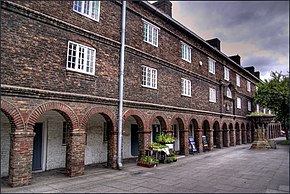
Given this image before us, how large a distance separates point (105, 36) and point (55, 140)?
219 inches

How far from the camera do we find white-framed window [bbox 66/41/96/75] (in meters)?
10.1

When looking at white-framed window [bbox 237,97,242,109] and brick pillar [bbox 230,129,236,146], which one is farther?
white-framed window [bbox 237,97,242,109]

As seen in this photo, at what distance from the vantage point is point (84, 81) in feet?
34.1

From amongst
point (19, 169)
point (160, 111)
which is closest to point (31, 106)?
point (19, 169)

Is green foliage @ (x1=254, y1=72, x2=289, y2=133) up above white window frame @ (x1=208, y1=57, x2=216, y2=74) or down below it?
below

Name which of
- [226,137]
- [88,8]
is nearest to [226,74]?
[226,137]

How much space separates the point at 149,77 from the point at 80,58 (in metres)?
4.90

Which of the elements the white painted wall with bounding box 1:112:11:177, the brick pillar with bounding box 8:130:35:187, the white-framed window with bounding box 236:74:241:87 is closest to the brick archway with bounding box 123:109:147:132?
the brick pillar with bounding box 8:130:35:187

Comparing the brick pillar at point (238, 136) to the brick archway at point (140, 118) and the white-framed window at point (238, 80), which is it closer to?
the white-framed window at point (238, 80)

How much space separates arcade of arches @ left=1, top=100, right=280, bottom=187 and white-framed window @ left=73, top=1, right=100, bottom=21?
402cm

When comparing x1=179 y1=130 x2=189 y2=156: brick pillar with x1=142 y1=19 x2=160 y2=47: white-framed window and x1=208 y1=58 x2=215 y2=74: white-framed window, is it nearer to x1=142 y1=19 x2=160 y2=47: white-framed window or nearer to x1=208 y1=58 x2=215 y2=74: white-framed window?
x1=142 y1=19 x2=160 y2=47: white-framed window

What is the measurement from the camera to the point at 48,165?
1141 centimetres

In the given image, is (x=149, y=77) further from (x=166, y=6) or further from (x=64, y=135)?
(x=166, y=6)

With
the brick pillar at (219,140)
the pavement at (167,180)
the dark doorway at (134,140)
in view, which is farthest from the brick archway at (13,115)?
the brick pillar at (219,140)
